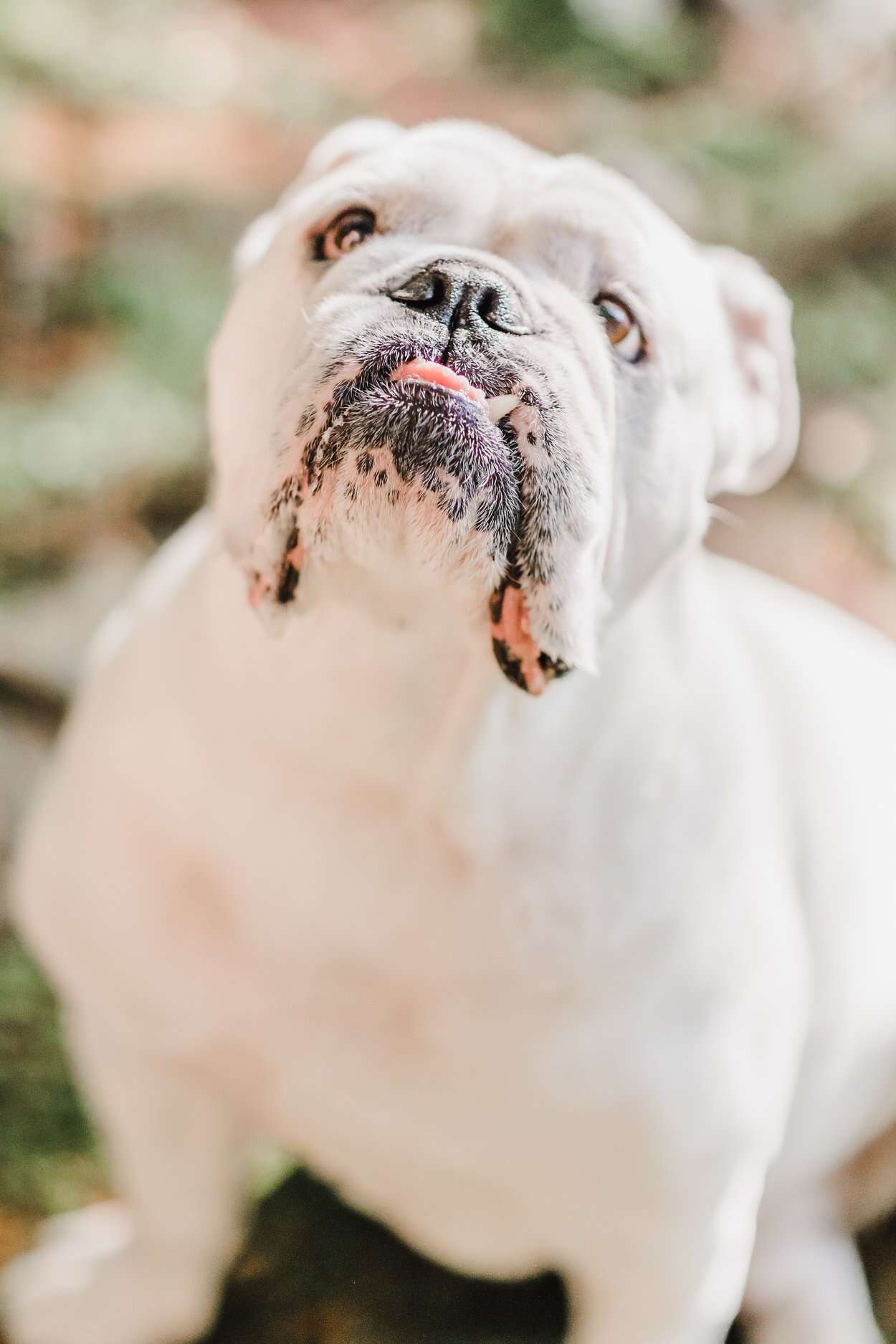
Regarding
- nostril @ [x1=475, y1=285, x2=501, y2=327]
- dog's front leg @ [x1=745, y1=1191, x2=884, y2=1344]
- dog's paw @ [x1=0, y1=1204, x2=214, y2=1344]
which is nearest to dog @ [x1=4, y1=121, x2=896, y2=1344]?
nostril @ [x1=475, y1=285, x2=501, y2=327]

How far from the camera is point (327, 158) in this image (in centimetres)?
127

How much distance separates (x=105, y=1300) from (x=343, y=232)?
1200 mm

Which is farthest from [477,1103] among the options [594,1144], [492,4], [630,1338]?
[492,4]

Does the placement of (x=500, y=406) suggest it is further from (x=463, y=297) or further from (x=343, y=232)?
(x=343, y=232)

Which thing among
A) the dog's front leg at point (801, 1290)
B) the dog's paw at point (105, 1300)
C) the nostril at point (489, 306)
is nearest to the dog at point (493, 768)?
the nostril at point (489, 306)

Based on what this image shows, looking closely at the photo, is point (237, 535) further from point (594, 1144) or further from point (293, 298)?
point (594, 1144)

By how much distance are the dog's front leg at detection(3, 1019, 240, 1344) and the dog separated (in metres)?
0.09

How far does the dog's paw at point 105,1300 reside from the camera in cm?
156

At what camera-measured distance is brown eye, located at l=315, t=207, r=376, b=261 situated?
1148 millimetres

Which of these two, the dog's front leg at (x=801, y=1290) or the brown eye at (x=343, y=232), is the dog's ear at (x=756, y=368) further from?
the dog's front leg at (x=801, y=1290)

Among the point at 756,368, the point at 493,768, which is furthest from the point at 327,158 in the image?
the point at 493,768

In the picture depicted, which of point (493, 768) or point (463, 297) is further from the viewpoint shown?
point (493, 768)

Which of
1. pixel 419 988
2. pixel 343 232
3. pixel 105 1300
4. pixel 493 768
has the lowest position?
pixel 105 1300

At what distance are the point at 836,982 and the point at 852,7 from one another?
14.1 feet
